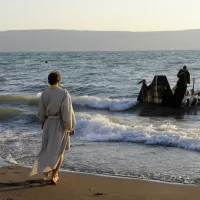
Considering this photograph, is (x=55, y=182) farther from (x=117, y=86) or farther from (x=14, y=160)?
(x=117, y=86)

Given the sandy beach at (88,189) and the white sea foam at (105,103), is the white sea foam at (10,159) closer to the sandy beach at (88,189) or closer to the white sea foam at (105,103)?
the sandy beach at (88,189)

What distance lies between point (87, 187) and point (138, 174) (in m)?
1.15

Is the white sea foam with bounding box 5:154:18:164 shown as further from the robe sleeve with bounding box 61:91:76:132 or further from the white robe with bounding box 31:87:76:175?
the robe sleeve with bounding box 61:91:76:132

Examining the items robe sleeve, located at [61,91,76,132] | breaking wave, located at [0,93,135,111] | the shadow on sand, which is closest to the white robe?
robe sleeve, located at [61,91,76,132]

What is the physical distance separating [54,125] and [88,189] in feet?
3.12

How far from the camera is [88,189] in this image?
606 cm

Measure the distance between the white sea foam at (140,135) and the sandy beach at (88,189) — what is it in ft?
9.12

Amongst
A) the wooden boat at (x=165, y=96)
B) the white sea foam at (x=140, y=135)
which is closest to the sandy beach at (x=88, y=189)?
the white sea foam at (x=140, y=135)

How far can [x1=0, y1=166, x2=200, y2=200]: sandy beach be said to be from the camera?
5.68 metres

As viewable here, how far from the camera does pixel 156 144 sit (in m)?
9.51

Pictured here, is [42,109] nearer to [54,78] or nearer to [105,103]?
[54,78]

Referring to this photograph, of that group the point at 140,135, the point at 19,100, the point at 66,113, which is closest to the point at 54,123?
the point at 66,113

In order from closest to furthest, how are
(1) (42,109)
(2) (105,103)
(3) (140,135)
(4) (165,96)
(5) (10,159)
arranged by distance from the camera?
(1) (42,109), (5) (10,159), (3) (140,135), (4) (165,96), (2) (105,103)

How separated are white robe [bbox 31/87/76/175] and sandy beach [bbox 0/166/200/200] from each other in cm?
30
